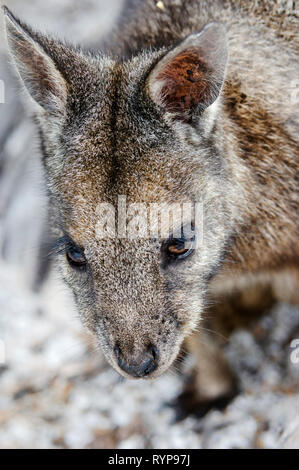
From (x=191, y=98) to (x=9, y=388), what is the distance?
251 cm

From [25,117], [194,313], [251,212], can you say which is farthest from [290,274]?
[25,117]

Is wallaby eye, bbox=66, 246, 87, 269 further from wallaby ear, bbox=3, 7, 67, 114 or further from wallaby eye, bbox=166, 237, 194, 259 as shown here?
wallaby ear, bbox=3, 7, 67, 114

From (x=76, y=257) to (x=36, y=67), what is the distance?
0.91 m

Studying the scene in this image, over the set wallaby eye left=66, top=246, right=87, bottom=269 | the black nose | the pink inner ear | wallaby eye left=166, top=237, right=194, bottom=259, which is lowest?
the black nose

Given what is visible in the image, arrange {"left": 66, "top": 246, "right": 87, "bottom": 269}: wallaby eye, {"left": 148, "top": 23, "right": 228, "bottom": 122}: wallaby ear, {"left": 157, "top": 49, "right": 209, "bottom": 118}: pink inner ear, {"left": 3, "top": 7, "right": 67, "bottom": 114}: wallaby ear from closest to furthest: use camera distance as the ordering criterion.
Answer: {"left": 148, "top": 23, "right": 228, "bottom": 122}: wallaby ear < {"left": 157, "top": 49, "right": 209, "bottom": 118}: pink inner ear < {"left": 3, "top": 7, "right": 67, "bottom": 114}: wallaby ear < {"left": 66, "top": 246, "right": 87, "bottom": 269}: wallaby eye

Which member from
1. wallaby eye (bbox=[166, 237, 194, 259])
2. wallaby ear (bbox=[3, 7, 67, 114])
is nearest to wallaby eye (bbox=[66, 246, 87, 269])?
wallaby eye (bbox=[166, 237, 194, 259])

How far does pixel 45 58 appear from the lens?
238 cm

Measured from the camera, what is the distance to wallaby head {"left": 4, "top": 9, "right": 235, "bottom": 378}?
Result: 2.30m

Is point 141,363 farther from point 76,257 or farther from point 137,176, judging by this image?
point 137,176

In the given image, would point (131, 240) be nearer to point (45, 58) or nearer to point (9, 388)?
point (45, 58)

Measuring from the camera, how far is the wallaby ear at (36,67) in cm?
236

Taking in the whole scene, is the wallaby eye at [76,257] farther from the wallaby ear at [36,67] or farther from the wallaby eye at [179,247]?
the wallaby ear at [36,67]

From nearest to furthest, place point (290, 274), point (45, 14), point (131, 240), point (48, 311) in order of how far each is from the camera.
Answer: point (131, 240)
point (290, 274)
point (48, 311)
point (45, 14)

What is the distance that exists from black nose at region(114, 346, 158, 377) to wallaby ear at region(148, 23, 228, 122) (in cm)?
106
